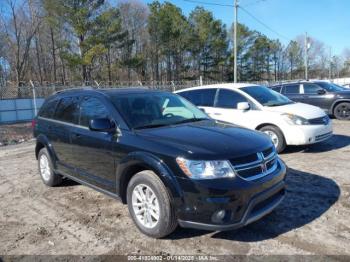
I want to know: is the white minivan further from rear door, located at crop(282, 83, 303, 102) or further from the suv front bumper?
rear door, located at crop(282, 83, 303, 102)

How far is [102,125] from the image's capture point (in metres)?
4.48

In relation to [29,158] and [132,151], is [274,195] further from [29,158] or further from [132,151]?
[29,158]

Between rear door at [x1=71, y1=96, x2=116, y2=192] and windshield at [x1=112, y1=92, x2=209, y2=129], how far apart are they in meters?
0.28

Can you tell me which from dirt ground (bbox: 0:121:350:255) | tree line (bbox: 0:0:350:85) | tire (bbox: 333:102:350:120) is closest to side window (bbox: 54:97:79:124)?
dirt ground (bbox: 0:121:350:255)

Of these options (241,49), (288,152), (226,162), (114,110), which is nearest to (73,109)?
(114,110)

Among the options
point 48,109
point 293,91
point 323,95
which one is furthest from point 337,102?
point 48,109

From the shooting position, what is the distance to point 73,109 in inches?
219

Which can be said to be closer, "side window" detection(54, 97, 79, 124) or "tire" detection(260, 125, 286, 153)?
"side window" detection(54, 97, 79, 124)

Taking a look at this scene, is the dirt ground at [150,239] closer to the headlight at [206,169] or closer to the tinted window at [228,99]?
the headlight at [206,169]

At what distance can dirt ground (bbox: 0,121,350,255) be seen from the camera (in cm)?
386

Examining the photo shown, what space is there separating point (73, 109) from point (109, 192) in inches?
62.1

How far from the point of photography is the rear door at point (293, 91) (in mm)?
14603

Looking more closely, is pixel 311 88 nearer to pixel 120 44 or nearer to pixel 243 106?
pixel 243 106

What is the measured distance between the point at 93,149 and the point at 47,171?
77.4 inches
